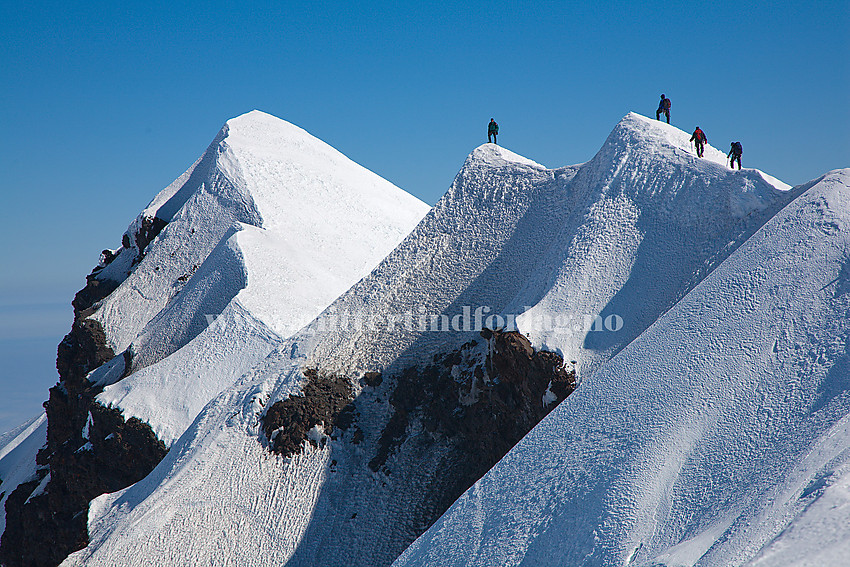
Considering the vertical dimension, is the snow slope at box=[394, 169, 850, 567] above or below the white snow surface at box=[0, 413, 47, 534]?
below

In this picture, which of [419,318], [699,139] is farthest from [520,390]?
[699,139]

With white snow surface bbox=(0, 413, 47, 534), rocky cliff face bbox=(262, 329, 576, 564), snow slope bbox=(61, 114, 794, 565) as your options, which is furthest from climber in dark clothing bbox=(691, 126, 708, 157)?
white snow surface bbox=(0, 413, 47, 534)

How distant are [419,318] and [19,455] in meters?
37.7

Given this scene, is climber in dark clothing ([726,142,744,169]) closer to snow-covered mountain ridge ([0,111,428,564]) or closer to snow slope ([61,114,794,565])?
snow slope ([61,114,794,565])

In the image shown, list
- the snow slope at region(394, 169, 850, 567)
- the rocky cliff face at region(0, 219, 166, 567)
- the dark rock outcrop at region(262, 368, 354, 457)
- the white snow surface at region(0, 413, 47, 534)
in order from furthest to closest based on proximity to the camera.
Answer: the white snow surface at region(0, 413, 47, 534) → the rocky cliff face at region(0, 219, 166, 567) → the dark rock outcrop at region(262, 368, 354, 457) → the snow slope at region(394, 169, 850, 567)

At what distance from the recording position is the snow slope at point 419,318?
49.5ft

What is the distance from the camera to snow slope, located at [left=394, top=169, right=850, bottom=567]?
770cm

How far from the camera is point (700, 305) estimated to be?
1188 centimetres

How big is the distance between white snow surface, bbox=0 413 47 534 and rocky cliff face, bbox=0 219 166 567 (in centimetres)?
431

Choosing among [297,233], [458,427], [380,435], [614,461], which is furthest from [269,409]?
[297,233]

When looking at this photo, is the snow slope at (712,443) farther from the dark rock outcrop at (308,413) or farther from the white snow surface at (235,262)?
the white snow surface at (235,262)

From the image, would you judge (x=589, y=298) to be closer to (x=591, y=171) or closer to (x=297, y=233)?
(x=591, y=171)

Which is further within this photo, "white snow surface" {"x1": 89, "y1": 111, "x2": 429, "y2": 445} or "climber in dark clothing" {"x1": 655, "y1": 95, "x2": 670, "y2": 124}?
"white snow surface" {"x1": 89, "y1": 111, "x2": 429, "y2": 445}

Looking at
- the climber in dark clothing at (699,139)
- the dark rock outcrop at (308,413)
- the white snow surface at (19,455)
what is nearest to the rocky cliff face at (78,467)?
the white snow surface at (19,455)
